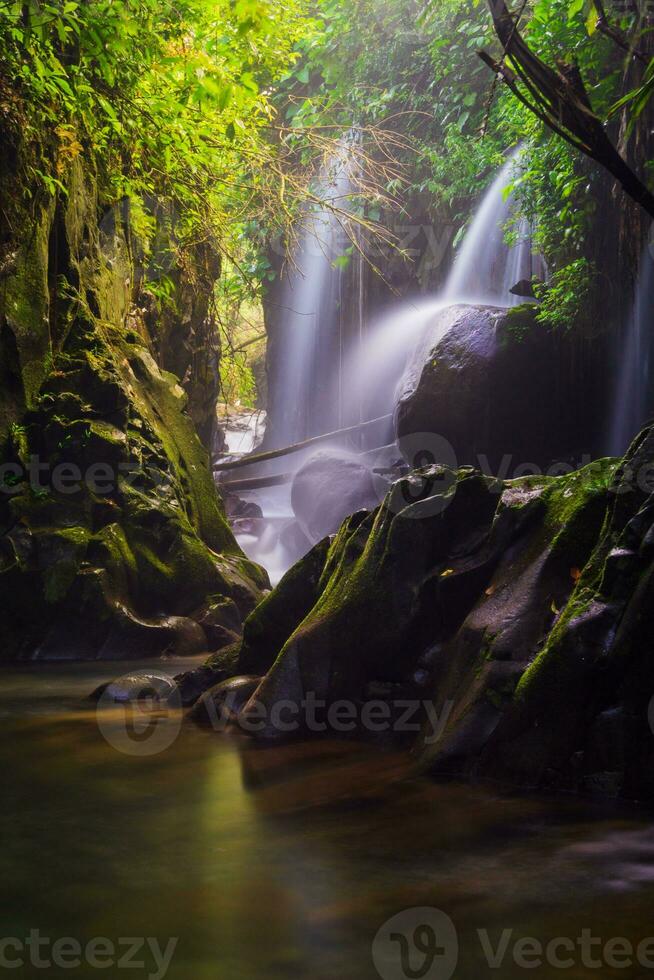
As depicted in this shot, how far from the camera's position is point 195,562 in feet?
28.8

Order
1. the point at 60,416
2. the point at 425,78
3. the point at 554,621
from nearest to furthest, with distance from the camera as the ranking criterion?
1. the point at 554,621
2. the point at 60,416
3. the point at 425,78

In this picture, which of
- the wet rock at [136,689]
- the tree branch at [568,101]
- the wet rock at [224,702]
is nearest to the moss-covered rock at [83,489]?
the wet rock at [136,689]

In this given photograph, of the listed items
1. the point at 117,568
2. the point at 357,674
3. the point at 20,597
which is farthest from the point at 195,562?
the point at 357,674

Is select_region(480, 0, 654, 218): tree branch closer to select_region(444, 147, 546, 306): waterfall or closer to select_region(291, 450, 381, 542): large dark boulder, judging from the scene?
select_region(291, 450, 381, 542): large dark boulder

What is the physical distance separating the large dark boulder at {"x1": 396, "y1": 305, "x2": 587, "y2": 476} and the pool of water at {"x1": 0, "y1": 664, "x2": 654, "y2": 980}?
24.9ft

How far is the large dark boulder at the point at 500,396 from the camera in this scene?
11.3 metres

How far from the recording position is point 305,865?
2.98m

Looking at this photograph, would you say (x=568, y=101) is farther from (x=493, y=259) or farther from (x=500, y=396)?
(x=493, y=259)

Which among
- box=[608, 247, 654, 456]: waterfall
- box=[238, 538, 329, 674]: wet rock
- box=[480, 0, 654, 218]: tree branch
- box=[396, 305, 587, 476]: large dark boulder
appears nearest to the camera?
box=[480, 0, 654, 218]: tree branch

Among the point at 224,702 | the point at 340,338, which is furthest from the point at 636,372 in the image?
the point at 340,338

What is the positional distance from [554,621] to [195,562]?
5.29 metres

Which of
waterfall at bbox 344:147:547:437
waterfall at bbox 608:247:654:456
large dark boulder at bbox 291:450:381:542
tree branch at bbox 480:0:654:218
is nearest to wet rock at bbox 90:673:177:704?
tree branch at bbox 480:0:654:218

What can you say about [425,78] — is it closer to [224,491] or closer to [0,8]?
[224,491]

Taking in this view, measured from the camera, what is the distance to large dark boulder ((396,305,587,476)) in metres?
11.3
